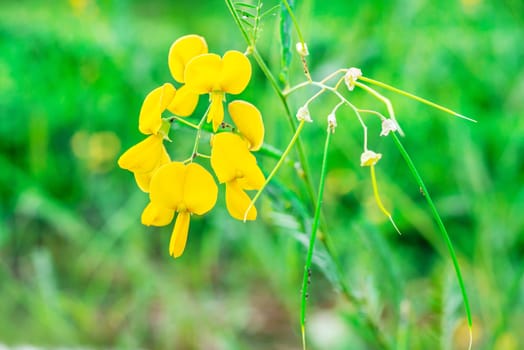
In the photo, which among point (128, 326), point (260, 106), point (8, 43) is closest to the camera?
point (128, 326)

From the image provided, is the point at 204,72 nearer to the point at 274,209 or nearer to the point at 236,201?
the point at 236,201

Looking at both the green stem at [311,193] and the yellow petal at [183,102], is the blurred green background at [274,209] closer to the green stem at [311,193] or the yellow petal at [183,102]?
the green stem at [311,193]

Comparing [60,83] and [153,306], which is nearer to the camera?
[153,306]

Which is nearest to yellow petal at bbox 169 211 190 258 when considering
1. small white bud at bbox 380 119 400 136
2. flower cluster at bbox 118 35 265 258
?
flower cluster at bbox 118 35 265 258

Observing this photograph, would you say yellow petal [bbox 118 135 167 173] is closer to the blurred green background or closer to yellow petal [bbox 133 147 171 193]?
yellow petal [bbox 133 147 171 193]

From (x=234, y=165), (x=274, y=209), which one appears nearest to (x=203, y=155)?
(x=234, y=165)

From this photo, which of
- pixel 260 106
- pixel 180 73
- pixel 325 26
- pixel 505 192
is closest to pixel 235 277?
pixel 260 106

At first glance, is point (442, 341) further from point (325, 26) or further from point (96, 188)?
point (325, 26)
